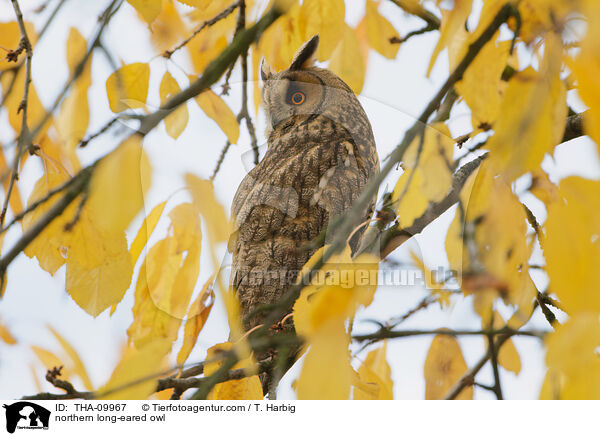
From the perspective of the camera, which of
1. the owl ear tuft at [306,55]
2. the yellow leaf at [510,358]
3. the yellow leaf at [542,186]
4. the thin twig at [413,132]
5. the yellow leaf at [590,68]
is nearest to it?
the yellow leaf at [590,68]

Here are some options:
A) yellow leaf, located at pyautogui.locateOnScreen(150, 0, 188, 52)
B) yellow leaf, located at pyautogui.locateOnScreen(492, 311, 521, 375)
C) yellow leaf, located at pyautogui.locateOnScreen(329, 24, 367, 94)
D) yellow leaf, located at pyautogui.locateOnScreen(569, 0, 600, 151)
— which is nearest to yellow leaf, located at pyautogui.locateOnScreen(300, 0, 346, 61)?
yellow leaf, located at pyautogui.locateOnScreen(329, 24, 367, 94)

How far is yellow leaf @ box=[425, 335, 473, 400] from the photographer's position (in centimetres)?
76

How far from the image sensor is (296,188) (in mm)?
973

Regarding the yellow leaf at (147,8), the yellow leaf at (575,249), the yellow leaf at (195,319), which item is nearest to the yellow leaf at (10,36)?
the yellow leaf at (147,8)

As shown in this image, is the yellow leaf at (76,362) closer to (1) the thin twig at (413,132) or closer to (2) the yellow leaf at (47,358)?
(2) the yellow leaf at (47,358)

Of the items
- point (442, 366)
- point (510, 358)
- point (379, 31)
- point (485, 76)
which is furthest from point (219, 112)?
point (510, 358)

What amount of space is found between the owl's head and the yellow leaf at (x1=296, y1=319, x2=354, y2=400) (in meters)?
0.77

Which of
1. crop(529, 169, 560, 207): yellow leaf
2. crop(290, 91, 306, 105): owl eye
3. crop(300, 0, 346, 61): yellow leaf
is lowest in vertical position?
crop(529, 169, 560, 207): yellow leaf

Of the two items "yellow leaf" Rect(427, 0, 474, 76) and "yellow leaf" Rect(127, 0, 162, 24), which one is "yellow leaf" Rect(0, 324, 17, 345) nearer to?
"yellow leaf" Rect(127, 0, 162, 24)

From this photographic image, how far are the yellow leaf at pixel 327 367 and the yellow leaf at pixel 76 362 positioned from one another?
51 centimetres

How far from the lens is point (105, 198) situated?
380 mm

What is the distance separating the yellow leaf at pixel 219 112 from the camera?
2.46 feet
